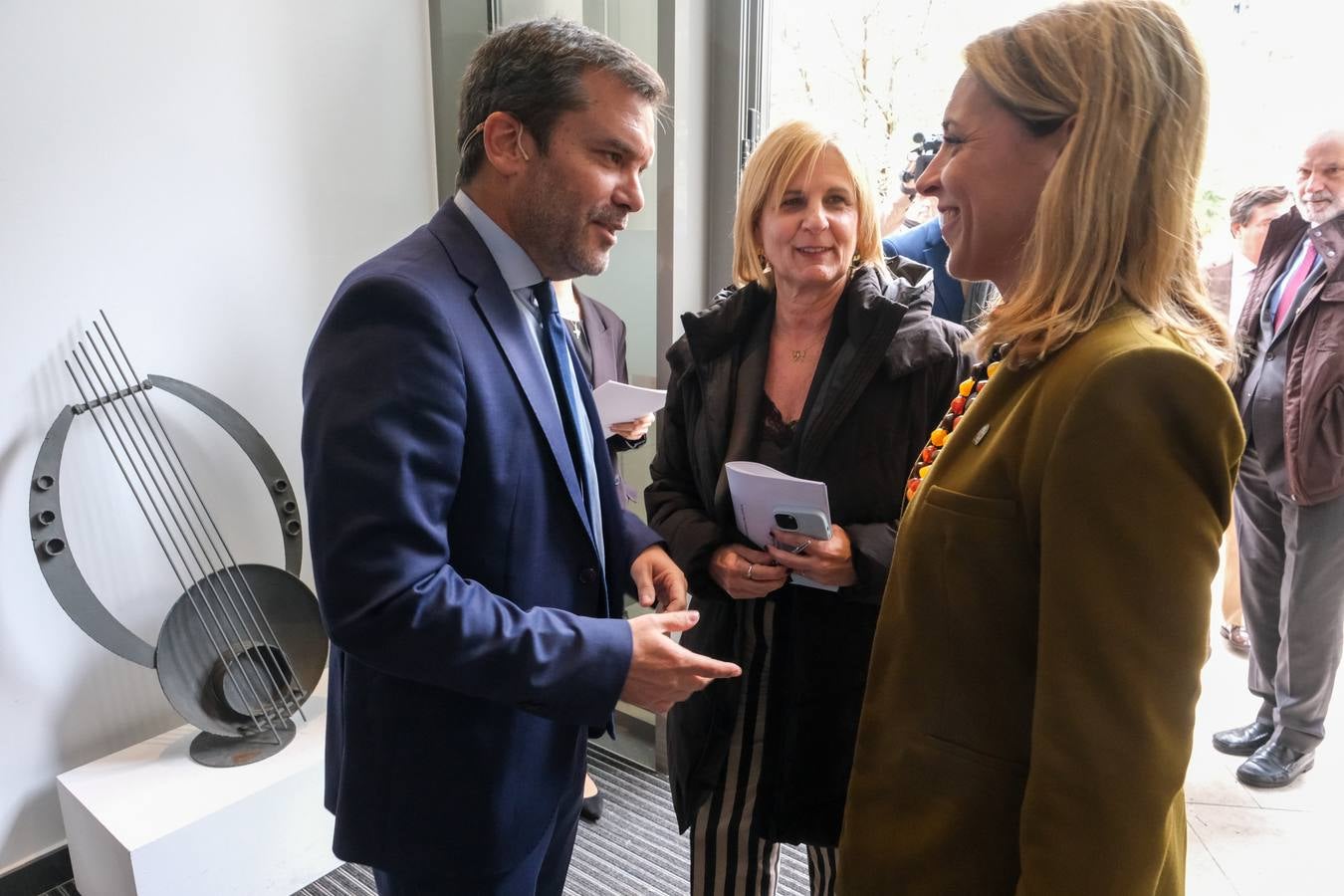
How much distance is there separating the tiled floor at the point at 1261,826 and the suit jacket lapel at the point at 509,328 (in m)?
2.02

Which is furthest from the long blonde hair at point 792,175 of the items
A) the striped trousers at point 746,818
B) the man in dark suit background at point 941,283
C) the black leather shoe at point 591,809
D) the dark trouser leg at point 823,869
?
the black leather shoe at point 591,809

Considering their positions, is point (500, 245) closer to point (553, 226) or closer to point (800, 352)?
point (553, 226)

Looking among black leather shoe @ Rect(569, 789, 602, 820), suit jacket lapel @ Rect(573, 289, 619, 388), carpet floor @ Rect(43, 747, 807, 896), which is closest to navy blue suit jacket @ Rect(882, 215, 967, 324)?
suit jacket lapel @ Rect(573, 289, 619, 388)

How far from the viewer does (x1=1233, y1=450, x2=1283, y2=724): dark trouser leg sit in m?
2.48

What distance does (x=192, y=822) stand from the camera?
73.3 inches

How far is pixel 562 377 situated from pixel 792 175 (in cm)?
62

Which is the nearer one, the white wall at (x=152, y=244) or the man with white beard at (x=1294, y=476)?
the white wall at (x=152, y=244)

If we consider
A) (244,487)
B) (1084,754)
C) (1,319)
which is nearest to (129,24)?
(1,319)

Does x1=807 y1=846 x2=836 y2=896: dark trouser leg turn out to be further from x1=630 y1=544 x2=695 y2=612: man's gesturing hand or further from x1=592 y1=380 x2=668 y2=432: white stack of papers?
x1=592 y1=380 x2=668 y2=432: white stack of papers

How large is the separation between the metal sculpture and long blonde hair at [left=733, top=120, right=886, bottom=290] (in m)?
1.49

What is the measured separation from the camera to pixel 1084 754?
692 millimetres

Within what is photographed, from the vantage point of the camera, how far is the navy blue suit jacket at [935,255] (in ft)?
6.53

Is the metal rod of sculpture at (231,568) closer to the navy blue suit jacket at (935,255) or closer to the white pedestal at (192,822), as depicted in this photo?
the white pedestal at (192,822)

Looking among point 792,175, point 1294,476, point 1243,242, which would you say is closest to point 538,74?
point 792,175
